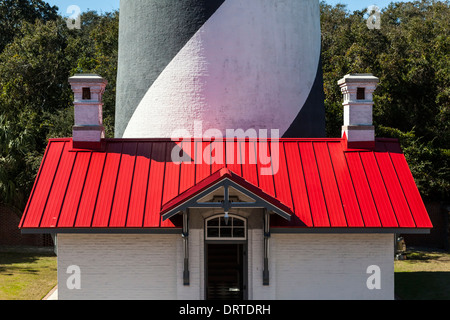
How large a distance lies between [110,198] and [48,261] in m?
12.7

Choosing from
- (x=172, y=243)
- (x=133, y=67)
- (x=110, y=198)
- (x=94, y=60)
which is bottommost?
(x=172, y=243)

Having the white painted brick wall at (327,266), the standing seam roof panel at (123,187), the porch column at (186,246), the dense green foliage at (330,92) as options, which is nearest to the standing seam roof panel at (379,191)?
the white painted brick wall at (327,266)

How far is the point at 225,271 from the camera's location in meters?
13.6

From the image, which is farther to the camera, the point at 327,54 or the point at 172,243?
the point at 327,54

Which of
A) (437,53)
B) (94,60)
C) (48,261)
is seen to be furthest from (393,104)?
(48,261)

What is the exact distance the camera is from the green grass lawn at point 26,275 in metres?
17.1

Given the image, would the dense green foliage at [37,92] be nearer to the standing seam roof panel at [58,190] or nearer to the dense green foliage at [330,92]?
the dense green foliage at [330,92]

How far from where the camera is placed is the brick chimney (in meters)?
13.1

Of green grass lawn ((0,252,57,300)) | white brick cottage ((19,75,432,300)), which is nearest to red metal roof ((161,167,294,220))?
white brick cottage ((19,75,432,300))

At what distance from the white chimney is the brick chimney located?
18.3 ft

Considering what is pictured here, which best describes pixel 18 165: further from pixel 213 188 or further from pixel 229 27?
pixel 213 188

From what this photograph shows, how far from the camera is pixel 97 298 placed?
11734 millimetres

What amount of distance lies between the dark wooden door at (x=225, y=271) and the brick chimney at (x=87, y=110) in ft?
12.3

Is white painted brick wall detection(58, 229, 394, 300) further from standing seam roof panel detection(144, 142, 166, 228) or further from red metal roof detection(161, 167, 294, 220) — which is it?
red metal roof detection(161, 167, 294, 220)
